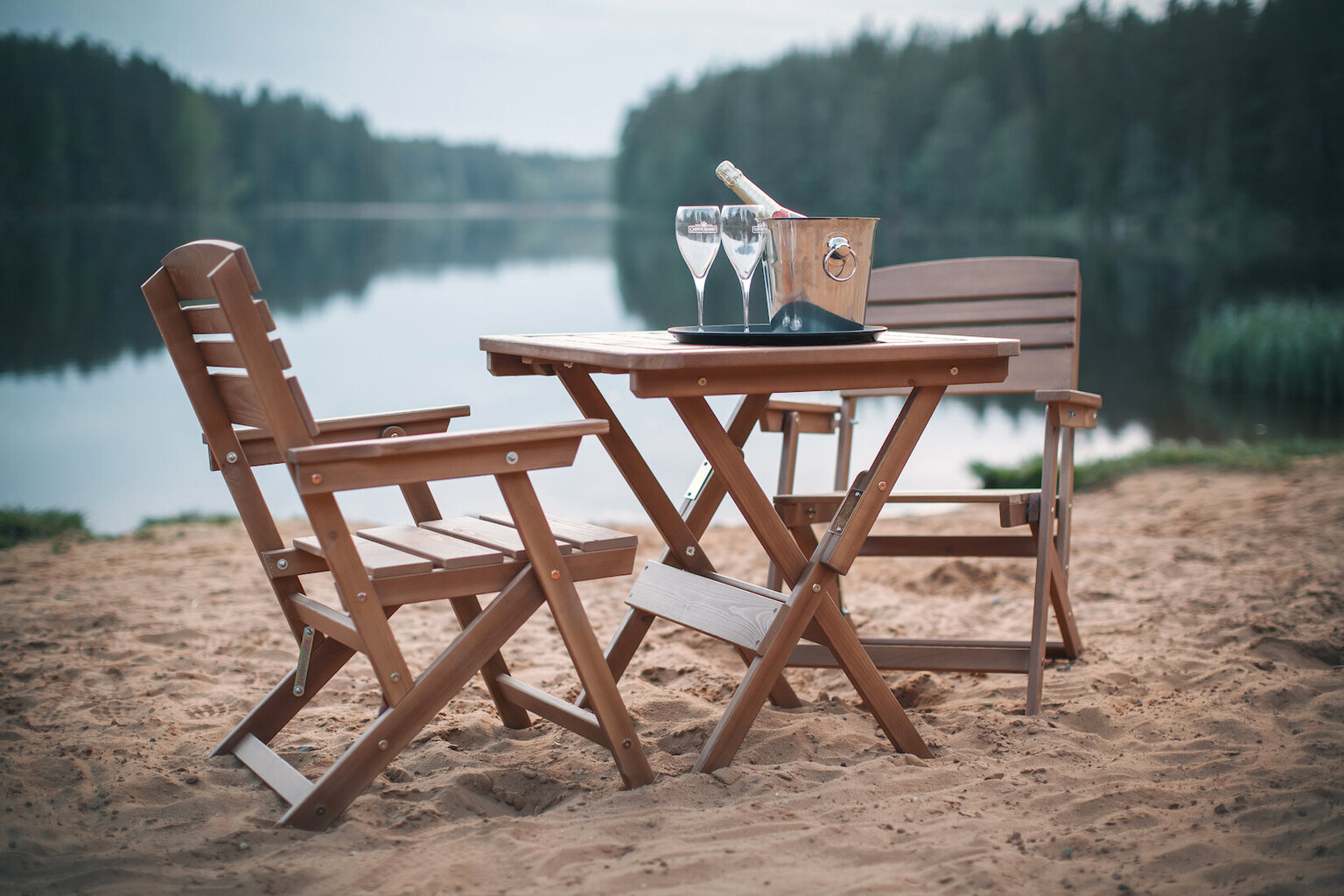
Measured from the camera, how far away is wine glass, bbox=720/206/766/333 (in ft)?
7.80

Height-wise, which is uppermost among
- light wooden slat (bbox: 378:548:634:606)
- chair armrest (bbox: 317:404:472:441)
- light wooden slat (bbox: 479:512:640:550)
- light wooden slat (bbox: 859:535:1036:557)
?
chair armrest (bbox: 317:404:472:441)

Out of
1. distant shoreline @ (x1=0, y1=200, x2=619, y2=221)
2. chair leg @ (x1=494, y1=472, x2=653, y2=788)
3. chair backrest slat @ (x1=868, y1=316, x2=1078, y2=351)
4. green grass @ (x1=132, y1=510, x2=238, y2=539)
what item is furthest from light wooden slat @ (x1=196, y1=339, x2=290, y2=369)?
distant shoreline @ (x1=0, y1=200, x2=619, y2=221)

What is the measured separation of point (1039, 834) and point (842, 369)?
97 cm

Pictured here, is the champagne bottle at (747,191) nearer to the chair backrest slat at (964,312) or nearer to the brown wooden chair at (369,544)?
the brown wooden chair at (369,544)

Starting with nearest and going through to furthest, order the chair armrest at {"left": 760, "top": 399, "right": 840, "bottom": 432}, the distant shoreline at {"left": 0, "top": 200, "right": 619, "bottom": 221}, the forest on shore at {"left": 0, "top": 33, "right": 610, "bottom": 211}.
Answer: the chair armrest at {"left": 760, "top": 399, "right": 840, "bottom": 432} < the forest on shore at {"left": 0, "top": 33, "right": 610, "bottom": 211} < the distant shoreline at {"left": 0, "top": 200, "right": 619, "bottom": 221}

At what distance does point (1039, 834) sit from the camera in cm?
205

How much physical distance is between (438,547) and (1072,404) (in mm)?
1711

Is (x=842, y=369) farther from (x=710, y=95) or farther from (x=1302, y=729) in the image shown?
(x=710, y=95)

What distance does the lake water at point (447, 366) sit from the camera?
28.3 ft

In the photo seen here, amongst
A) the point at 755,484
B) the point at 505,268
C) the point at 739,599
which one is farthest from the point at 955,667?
the point at 505,268

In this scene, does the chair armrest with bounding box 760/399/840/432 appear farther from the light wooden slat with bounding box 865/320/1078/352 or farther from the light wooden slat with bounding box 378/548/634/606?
the light wooden slat with bounding box 378/548/634/606

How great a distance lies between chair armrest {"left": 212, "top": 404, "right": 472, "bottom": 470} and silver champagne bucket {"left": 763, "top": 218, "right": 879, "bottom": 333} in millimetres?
821

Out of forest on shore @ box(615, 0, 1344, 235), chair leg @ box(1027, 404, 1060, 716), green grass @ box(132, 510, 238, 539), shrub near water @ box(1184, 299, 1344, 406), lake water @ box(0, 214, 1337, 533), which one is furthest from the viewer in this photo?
forest on shore @ box(615, 0, 1344, 235)

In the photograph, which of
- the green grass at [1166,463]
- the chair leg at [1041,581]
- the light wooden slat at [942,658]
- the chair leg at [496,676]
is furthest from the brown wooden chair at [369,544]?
the green grass at [1166,463]
